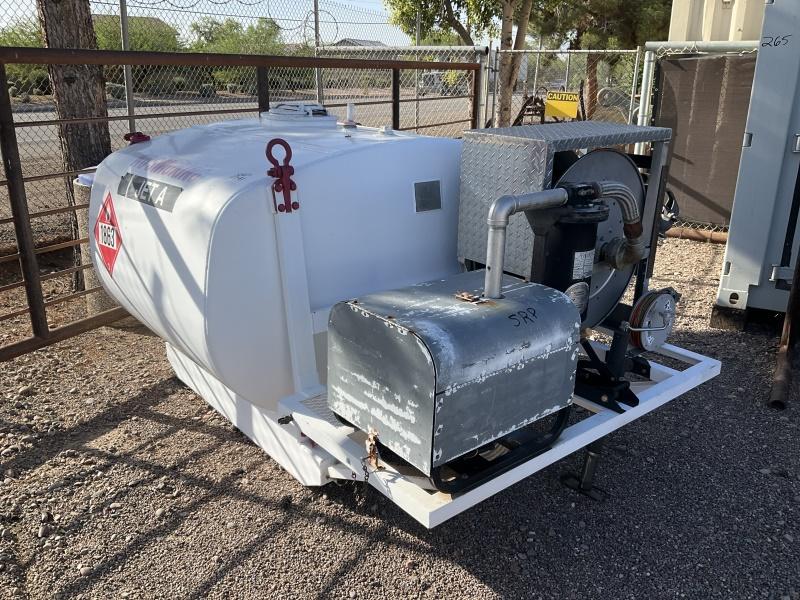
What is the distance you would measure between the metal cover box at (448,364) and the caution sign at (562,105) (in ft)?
33.8

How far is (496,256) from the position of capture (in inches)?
95.7

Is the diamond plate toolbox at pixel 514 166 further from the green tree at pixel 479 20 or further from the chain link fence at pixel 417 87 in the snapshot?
the green tree at pixel 479 20

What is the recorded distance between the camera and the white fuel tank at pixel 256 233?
2826 millimetres

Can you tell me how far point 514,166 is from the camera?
123 inches

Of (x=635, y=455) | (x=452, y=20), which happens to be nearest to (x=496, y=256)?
(x=635, y=455)

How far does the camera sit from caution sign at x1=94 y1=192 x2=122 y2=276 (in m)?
3.49

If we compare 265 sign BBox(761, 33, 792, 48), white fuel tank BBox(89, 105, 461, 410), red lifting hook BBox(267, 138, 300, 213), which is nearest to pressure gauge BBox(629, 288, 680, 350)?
white fuel tank BBox(89, 105, 461, 410)

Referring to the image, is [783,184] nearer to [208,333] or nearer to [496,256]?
[496,256]

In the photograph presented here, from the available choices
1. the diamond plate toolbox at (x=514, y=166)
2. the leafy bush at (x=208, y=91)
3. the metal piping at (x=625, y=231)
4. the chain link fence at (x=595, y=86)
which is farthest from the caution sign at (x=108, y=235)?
the chain link fence at (x=595, y=86)

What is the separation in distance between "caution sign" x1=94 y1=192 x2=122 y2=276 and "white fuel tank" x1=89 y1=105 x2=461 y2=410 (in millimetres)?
11

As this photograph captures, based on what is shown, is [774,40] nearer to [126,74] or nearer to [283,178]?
[283,178]

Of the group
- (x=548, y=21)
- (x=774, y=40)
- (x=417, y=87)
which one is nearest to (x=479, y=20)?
(x=417, y=87)

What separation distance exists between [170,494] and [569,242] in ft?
6.93

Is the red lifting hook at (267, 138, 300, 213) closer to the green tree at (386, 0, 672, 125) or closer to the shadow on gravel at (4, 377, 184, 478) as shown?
the shadow on gravel at (4, 377, 184, 478)
